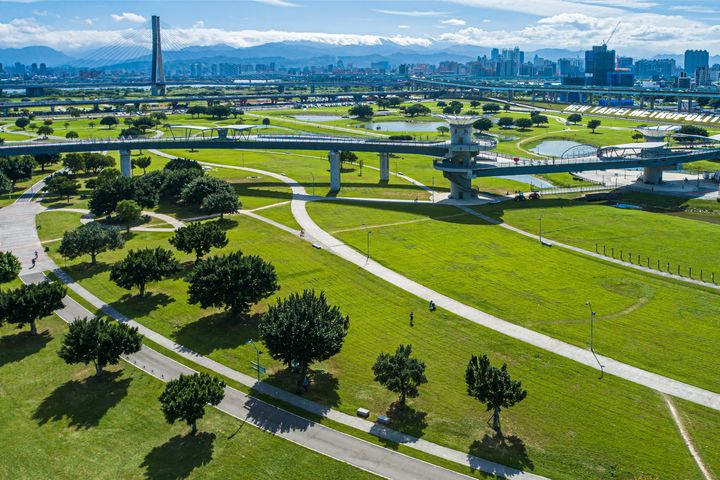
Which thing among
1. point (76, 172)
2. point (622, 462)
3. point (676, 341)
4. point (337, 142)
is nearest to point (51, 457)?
point (622, 462)

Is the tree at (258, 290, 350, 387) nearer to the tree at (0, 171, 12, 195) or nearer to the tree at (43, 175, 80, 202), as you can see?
the tree at (43, 175, 80, 202)

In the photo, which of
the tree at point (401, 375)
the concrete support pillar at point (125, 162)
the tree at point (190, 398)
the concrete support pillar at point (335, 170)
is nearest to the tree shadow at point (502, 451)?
the tree at point (401, 375)

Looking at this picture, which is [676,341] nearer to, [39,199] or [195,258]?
[195,258]

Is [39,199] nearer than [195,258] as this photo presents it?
No

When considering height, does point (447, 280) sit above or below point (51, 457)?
above

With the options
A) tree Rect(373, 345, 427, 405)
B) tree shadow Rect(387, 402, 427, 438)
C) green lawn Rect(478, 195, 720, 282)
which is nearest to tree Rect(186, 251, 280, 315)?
tree Rect(373, 345, 427, 405)

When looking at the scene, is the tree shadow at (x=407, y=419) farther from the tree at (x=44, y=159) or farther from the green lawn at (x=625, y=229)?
the tree at (x=44, y=159)
